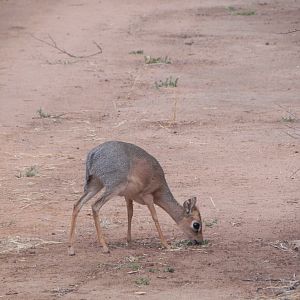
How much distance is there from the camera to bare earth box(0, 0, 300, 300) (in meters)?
7.75

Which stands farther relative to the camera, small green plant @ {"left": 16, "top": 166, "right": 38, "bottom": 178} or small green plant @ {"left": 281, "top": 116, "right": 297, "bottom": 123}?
small green plant @ {"left": 281, "top": 116, "right": 297, "bottom": 123}

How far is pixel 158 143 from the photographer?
1255cm

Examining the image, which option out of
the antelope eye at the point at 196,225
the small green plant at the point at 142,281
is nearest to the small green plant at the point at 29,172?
the antelope eye at the point at 196,225

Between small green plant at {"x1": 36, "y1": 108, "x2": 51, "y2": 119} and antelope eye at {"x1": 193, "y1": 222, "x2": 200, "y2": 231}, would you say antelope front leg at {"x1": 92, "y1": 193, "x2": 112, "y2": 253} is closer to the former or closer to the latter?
antelope eye at {"x1": 193, "y1": 222, "x2": 200, "y2": 231}

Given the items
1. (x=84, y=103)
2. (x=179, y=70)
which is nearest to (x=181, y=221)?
(x=84, y=103)

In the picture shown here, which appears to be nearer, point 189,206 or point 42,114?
point 189,206

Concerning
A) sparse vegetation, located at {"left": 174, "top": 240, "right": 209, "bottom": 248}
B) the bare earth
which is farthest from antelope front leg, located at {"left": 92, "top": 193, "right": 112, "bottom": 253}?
sparse vegetation, located at {"left": 174, "top": 240, "right": 209, "bottom": 248}

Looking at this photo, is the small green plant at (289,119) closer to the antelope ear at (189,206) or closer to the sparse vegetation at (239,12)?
the antelope ear at (189,206)

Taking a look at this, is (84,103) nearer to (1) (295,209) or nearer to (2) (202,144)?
(2) (202,144)

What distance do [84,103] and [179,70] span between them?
3021 mm

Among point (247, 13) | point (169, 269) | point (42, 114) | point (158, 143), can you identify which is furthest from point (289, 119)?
point (247, 13)

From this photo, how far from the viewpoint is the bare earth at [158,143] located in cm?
775

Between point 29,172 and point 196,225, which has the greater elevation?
point 196,225

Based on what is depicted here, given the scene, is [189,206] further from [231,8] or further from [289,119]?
[231,8]
